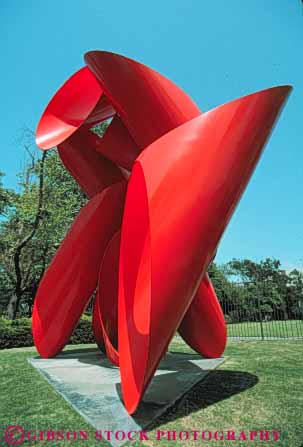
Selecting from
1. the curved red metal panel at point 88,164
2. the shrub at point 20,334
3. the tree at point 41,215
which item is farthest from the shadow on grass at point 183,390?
the tree at point 41,215

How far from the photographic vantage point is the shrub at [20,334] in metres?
13.4

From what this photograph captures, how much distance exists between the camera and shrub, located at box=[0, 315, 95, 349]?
1335 cm

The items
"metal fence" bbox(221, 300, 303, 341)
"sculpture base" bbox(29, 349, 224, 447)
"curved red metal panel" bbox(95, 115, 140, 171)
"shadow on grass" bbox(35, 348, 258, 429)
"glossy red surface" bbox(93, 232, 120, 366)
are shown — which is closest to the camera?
"sculpture base" bbox(29, 349, 224, 447)

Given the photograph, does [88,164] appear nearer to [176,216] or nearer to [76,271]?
[76,271]

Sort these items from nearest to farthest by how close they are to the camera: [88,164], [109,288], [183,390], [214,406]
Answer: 1. [214,406]
2. [183,390]
3. [109,288]
4. [88,164]

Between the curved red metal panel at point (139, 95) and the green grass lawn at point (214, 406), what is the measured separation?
4.07 metres

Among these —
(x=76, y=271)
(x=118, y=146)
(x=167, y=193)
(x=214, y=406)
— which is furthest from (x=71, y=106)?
(x=214, y=406)

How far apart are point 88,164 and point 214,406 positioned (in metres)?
5.81

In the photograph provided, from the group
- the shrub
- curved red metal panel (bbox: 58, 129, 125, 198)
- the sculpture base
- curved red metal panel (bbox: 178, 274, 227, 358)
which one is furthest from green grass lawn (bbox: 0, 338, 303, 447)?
the shrub

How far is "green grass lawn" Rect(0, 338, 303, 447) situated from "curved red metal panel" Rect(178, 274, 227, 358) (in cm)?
66

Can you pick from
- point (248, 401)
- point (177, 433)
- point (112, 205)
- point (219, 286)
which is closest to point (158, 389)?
point (248, 401)

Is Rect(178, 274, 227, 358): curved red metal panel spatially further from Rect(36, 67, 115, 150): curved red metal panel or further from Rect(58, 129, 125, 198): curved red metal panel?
Rect(36, 67, 115, 150): curved red metal panel

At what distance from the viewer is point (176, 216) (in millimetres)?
3928

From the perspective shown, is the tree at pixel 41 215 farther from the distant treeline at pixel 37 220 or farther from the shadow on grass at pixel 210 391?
the shadow on grass at pixel 210 391
